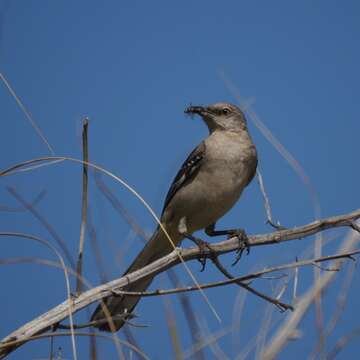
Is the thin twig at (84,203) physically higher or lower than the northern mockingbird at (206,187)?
lower

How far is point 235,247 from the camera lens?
5.35 m

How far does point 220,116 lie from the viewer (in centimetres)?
729

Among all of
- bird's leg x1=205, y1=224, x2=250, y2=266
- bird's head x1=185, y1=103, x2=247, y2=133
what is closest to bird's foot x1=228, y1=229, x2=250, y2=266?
bird's leg x1=205, y1=224, x2=250, y2=266

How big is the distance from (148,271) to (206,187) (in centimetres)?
273

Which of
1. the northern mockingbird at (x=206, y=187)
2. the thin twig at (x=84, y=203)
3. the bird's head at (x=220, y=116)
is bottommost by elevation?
the thin twig at (x=84, y=203)

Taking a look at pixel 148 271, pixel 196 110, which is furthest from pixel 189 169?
pixel 148 271

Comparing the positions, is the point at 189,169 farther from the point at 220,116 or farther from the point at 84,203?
the point at 84,203

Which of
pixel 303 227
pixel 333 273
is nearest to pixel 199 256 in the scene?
pixel 303 227

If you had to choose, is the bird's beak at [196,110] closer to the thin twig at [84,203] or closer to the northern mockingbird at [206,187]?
the northern mockingbird at [206,187]

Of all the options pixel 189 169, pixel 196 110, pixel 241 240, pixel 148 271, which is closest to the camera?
pixel 148 271

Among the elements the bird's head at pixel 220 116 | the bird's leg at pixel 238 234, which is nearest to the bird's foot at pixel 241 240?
the bird's leg at pixel 238 234

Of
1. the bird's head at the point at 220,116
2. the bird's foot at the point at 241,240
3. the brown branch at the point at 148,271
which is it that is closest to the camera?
the brown branch at the point at 148,271

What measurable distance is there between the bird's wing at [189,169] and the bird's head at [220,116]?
0.41 m

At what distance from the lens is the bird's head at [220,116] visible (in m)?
7.19
